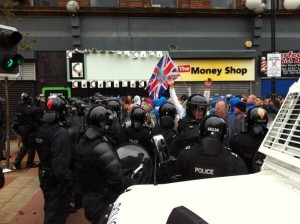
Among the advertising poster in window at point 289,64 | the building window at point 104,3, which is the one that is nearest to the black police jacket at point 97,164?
the building window at point 104,3

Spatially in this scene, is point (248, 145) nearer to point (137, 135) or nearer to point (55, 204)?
point (137, 135)

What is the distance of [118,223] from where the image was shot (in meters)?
2.34

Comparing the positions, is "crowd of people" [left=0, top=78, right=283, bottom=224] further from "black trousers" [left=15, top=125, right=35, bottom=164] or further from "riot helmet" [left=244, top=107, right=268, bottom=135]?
"black trousers" [left=15, top=125, right=35, bottom=164]

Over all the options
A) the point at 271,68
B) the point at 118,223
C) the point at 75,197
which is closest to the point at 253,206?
the point at 118,223

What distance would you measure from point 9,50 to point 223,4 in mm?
14023

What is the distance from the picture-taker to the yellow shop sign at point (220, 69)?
18672mm

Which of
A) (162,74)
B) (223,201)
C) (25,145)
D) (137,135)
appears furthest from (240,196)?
(25,145)

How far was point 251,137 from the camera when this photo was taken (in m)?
5.00

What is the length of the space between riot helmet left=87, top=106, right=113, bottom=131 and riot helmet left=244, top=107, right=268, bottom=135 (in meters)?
1.63

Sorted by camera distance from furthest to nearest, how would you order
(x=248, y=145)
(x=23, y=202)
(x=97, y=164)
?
(x=23, y=202) < (x=248, y=145) < (x=97, y=164)

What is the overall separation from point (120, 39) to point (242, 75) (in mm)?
5486

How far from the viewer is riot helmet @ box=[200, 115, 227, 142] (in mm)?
3984

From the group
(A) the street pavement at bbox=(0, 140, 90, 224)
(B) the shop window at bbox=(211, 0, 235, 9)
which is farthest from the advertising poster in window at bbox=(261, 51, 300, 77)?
(A) the street pavement at bbox=(0, 140, 90, 224)

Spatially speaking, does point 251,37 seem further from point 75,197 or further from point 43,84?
point 75,197
